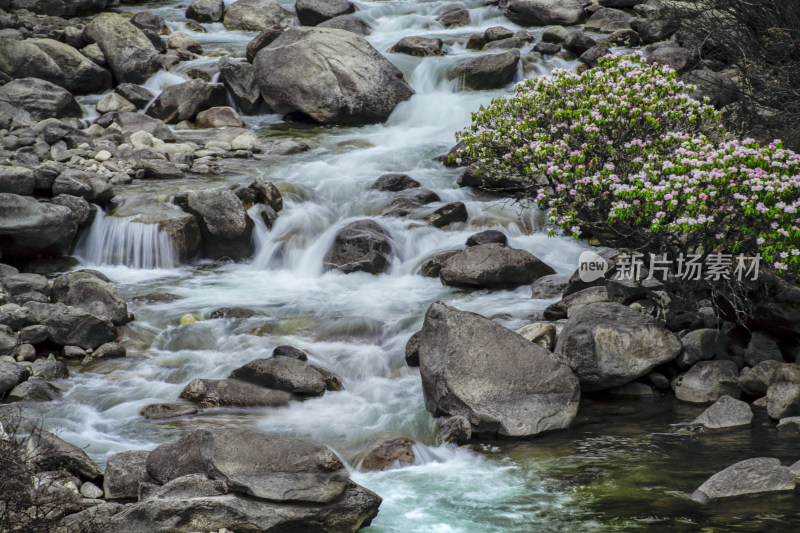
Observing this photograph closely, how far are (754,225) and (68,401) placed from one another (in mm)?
7417

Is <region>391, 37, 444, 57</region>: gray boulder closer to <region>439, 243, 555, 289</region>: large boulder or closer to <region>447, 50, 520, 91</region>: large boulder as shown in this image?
<region>447, 50, 520, 91</region>: large boulder

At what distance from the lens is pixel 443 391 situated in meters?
8.08

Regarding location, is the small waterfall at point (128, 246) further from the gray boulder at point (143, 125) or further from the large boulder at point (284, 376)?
the large boulder at point (284, 376)

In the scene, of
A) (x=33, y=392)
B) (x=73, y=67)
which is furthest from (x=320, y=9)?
(x=33, y=392)

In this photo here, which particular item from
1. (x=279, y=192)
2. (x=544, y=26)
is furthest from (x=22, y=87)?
(x=544, y=26)

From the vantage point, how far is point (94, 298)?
10.7 m

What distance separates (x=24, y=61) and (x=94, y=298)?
1158cm

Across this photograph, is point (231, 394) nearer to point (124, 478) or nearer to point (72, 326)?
point (124, 478)

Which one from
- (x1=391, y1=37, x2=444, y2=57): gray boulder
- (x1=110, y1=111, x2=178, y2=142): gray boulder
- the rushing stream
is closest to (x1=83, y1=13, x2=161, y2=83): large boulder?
(x1=110, y1=111, x2=178, y2=142): gray boulder

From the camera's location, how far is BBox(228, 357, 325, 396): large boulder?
29.0 ft

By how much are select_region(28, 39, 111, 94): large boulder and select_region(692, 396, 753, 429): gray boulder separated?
17.7 metres

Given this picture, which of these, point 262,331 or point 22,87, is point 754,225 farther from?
point 22,87

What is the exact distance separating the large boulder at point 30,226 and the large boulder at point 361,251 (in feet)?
13.9

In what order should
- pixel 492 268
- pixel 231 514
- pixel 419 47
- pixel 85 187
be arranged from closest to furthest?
pixel 231 514
pixel 492 268
pixel 85 187
pixel 419 47
